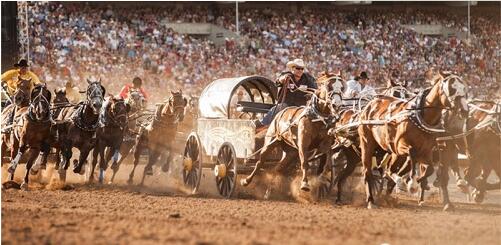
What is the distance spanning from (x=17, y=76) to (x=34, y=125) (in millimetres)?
2311

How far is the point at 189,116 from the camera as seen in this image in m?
18.5

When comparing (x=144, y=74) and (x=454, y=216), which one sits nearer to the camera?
(x=454, y=216)

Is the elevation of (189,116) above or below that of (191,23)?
below

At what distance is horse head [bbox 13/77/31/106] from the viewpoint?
14.2 m

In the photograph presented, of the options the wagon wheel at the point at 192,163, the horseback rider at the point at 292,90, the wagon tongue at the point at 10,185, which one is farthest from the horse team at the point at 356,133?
the wagon wheel at the point at 192,163

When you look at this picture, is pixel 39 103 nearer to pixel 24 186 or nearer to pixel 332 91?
pixel 24 186

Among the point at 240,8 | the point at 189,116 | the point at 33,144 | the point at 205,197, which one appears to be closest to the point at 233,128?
the point at 205,197

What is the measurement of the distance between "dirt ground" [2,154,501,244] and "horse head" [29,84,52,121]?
1.17 meters

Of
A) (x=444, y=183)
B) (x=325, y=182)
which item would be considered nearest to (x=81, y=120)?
(x=325, y=182)

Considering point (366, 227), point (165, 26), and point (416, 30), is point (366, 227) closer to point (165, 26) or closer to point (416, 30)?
point (165, 26)

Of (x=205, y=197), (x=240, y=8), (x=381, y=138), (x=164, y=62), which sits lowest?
(x=205, y=197)

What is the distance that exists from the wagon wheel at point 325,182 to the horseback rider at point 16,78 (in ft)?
17.1

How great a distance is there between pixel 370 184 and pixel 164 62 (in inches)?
676

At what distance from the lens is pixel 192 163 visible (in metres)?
13.4
